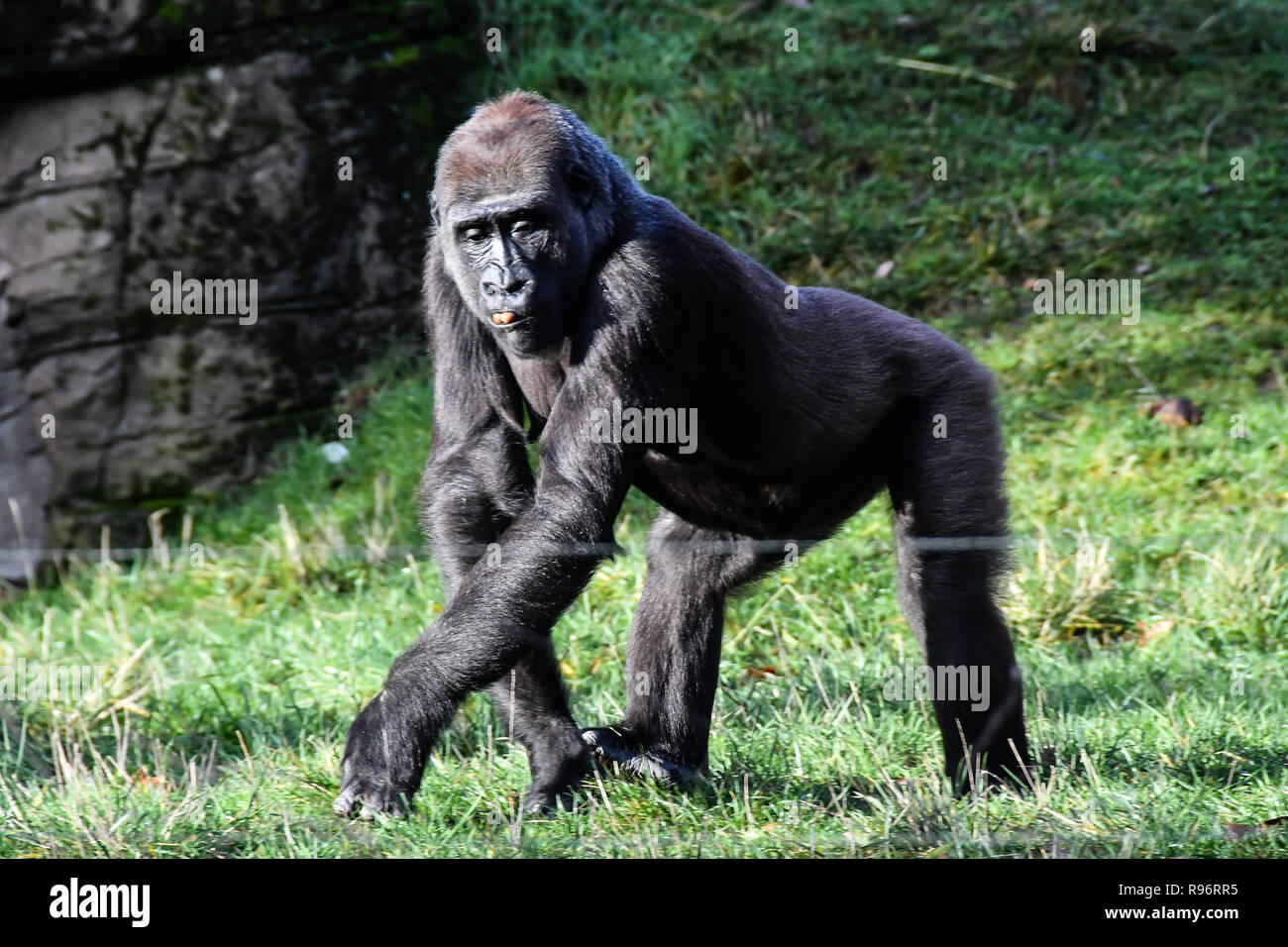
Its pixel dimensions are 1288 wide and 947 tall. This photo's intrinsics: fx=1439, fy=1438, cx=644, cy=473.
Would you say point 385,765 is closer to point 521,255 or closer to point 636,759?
point 636,759

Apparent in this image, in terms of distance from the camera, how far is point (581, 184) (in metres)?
4.20

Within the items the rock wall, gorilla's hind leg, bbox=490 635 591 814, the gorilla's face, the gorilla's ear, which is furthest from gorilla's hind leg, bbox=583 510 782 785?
the rock wall

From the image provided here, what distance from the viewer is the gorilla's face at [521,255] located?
3953mm

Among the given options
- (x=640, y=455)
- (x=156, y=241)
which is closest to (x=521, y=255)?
(x=640, y=455)

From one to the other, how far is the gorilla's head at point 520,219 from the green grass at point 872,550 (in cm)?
137

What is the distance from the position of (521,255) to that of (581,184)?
34 cm

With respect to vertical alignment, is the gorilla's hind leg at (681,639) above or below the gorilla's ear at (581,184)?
below

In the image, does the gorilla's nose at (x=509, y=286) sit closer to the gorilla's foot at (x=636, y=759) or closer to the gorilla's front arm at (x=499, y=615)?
the gorilla's front arm at (x=499, y=615)

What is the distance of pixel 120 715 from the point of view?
18.0 feet

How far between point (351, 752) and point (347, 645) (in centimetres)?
226

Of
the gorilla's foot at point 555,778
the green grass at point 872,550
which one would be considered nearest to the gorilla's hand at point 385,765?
the green grass at point 872,550

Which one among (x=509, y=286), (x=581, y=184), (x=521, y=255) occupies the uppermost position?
(x=581, y=184)
